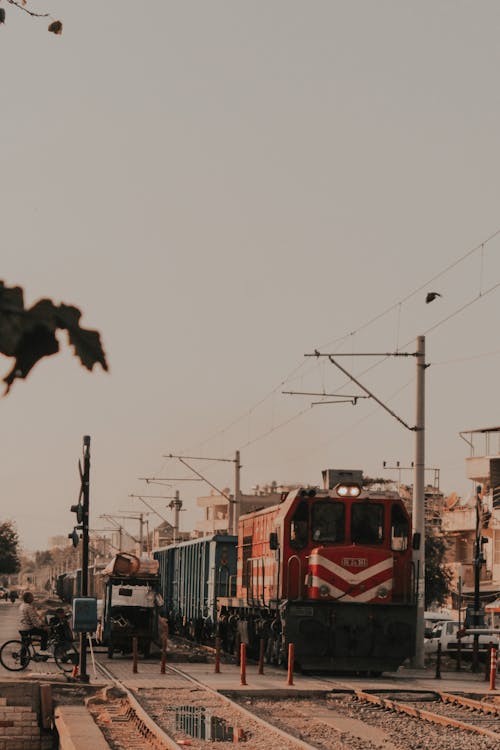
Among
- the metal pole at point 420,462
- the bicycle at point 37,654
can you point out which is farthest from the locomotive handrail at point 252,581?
the bicycle at point 37,654

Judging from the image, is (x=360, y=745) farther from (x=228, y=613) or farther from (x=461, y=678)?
(x=228, y=613)

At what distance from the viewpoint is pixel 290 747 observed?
16.1 metres

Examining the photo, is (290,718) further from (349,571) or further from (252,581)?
(252,581)

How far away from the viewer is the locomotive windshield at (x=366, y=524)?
28.3m

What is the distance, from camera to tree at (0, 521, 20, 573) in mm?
141500

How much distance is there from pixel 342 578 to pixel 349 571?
0.22 meters

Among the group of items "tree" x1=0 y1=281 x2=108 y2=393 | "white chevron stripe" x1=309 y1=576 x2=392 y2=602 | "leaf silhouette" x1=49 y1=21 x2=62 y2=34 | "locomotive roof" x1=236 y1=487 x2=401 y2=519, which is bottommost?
"white chevron stripe" x1=309 y1=576 x2=392 y2=602

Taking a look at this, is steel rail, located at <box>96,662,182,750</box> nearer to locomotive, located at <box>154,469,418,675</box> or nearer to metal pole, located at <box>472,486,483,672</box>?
locomotive, located at <box>154,469,418,675</box>

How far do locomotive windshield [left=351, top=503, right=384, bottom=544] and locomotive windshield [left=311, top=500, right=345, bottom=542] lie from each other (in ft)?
0.87

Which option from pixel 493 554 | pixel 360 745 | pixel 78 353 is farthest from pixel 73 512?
pixel 493 554

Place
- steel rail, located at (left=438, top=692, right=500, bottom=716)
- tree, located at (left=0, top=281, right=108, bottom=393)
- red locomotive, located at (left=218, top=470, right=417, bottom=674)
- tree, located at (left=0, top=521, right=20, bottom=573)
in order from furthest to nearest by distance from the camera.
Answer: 1. tree, located at (left=0, top=521, right=20, bottom=573)
2. red locomotive, located at (left=218, top=470, right=417, bottom=674)
3. steel rail, located at (left=438, top=692, right=500, bottom=716)
4. tree, located at (left=0, top=281, right=108, bottom=393)

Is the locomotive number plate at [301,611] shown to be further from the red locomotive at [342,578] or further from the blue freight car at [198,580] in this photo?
the blue freight car at [198,580]

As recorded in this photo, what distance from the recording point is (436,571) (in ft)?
257

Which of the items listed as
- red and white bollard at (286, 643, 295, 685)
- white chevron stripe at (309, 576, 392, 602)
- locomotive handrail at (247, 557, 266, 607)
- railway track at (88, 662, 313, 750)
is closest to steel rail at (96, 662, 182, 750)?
railway track at (88, 662, 313, 750)
